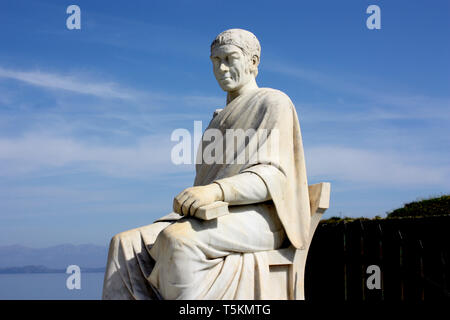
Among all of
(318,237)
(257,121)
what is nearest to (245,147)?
(257,121)

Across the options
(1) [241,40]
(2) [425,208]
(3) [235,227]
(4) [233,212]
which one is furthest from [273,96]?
(2) [425,208]

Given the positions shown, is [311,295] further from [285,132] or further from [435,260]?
[285,132]

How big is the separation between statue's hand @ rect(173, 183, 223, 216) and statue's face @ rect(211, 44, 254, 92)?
137cm

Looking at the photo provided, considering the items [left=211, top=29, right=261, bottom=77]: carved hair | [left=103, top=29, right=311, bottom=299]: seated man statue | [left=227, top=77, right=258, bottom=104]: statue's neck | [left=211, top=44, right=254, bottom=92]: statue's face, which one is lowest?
[left=103, top=29, right=311, bottom=299]: seated man statue

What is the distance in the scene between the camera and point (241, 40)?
5.52 m

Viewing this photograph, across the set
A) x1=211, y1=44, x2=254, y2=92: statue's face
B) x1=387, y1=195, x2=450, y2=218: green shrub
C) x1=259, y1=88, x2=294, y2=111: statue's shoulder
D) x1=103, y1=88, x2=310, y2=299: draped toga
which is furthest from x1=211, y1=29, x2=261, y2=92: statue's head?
x1=387, y1=195, x2=450, y2=218: green shrub

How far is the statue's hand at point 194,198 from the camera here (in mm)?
4520

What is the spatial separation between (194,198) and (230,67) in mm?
1651

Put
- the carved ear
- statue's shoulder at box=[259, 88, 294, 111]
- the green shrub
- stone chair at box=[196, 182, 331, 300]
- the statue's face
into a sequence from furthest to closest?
the green shrub → the carved ear → the statue's face → statue's shoulder at box=[259, 88, 294, 111] → stone chair at box=[196, 182, 331, 300]

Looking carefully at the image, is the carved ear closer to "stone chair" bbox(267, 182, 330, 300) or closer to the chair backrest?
the chair backrest

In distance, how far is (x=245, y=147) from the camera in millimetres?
5141

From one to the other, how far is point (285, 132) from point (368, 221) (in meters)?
3.72

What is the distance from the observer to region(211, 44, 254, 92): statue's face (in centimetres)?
549

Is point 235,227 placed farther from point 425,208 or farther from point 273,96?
point 425,208
